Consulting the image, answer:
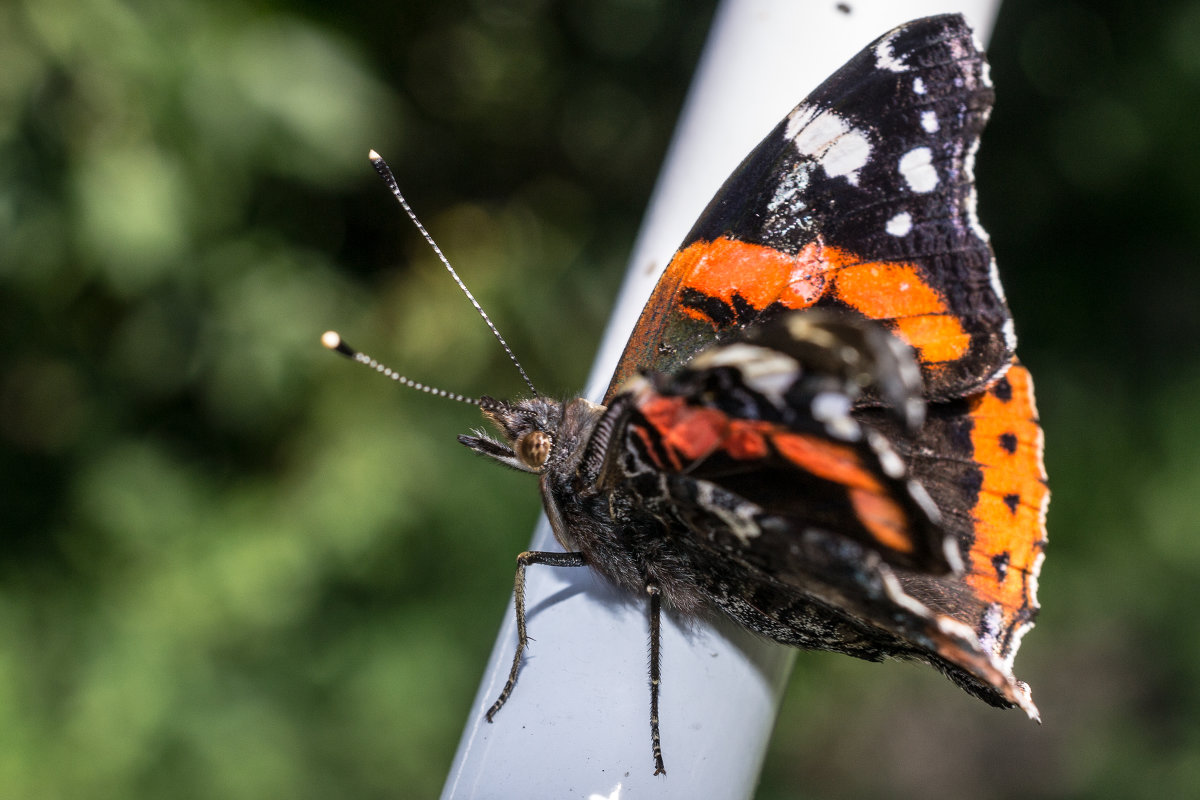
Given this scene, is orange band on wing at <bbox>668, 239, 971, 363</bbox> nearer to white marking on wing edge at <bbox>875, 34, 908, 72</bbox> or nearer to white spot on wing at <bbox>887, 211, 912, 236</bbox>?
white spot on wing at <bbox>887, 211, 912, 236</bbox>

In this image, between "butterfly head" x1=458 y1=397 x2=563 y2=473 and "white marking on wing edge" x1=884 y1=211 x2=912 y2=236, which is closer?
"white marking on wing edge" x1=884 y1=211 x2=912 y2=236

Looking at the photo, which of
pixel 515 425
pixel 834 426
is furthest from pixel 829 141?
pixel 515 425

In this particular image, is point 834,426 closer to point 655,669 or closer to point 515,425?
point 655,669

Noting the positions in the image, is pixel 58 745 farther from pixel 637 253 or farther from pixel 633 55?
pixel 633 55

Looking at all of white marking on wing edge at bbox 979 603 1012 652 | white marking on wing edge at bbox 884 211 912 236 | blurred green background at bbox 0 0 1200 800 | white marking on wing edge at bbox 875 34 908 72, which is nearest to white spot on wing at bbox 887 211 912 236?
white marking on wing edge at bbox 884 211 912 236

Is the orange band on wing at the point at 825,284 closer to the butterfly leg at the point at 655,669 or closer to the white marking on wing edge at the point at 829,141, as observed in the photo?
the white marking on wing edge at the point at 829,141

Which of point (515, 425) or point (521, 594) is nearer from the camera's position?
point (521, 594)
